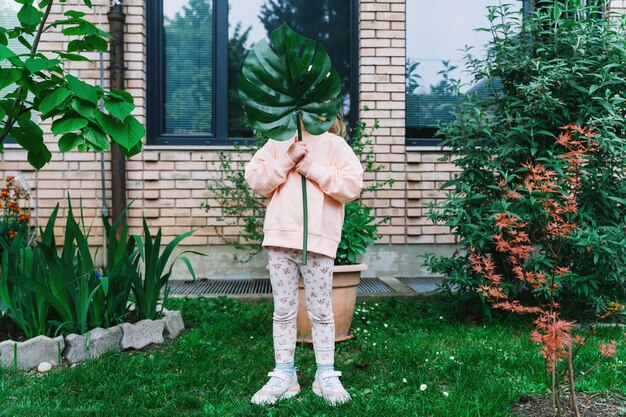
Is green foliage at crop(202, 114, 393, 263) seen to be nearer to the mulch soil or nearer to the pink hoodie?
the pink hoodie

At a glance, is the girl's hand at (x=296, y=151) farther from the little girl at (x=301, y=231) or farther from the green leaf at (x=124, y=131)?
the green leaf at (x=124, y=131)

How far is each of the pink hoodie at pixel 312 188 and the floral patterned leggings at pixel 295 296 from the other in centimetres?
9

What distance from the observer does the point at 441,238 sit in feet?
19.1

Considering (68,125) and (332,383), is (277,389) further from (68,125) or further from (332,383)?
(68,125)

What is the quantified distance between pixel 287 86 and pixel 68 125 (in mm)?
936

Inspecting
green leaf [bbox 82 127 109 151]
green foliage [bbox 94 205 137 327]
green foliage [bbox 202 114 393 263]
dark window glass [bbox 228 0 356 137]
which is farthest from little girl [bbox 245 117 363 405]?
dark window glass [bbox 228 0 356 137]

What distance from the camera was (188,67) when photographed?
593 centimetres

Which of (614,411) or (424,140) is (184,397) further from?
(424,140)

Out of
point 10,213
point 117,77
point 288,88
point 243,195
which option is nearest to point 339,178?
point 288,88

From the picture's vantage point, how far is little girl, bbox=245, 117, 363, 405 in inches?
103

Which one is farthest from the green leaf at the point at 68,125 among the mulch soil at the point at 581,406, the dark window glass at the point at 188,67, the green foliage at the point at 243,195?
the dark window glass at the point at 188,67

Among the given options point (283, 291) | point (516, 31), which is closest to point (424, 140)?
point (516, 31)

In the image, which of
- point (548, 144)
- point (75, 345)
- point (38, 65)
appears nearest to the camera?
point (38, 65)

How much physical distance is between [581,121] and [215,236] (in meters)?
3.55
